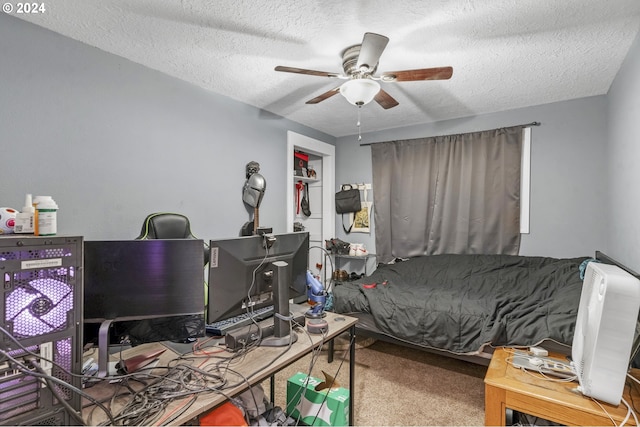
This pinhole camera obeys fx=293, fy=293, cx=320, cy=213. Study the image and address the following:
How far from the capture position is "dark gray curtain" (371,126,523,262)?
3.37m

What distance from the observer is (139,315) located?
1088 millimetres

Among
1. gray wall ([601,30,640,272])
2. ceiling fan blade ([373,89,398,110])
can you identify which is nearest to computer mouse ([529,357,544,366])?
→ gray wall ([601,30,640,272])

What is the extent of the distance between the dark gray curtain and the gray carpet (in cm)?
142

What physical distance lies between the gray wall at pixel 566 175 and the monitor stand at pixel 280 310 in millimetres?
3135

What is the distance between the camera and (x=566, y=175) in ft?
10.2

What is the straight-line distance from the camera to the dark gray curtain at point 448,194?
337 cm

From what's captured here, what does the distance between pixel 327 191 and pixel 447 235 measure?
184 cm

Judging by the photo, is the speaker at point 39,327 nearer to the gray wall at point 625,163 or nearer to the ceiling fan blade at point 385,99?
the ceiling fan blade at point 385,99

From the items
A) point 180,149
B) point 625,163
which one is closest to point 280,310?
point 180,149

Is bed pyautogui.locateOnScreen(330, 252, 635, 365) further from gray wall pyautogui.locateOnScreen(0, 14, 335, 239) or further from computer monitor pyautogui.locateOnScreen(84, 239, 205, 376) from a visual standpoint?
computer monitor pyautogui.locateOnScreen(84, 239, 205, 376)

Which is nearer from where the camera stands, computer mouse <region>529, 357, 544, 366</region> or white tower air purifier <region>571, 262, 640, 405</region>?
white tower air purifier <region>571, 262, 640, 405</region>

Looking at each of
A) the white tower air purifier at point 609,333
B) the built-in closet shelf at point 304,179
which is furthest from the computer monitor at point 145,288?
the built-in closet shelf at point 304,179

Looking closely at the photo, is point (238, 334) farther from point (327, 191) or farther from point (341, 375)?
point (327, 191)

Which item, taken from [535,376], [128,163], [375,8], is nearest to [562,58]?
[375,8]
